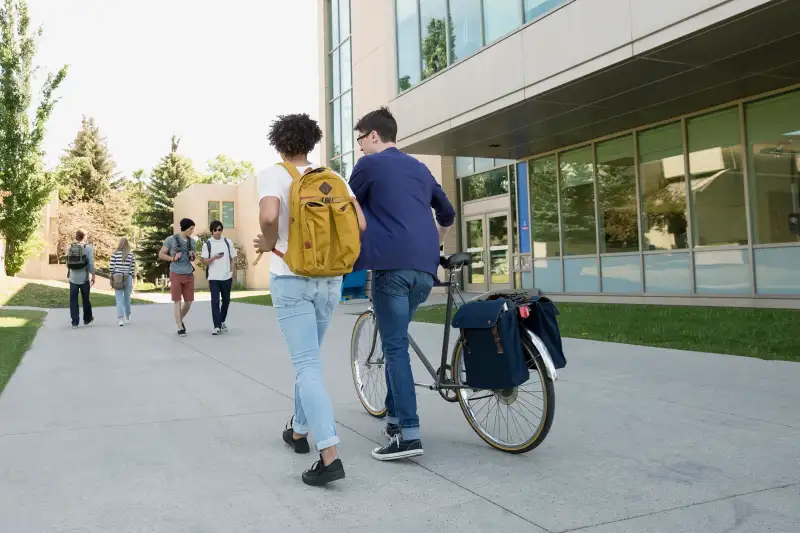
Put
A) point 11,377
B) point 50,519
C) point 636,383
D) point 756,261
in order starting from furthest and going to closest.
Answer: point 756,261 < point 11,377 < point 636,383 < point 50,519

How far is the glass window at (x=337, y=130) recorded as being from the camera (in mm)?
30688

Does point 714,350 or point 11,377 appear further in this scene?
point 714,350

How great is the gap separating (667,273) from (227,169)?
238 feet

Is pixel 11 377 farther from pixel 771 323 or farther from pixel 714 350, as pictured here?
pixel 771 323

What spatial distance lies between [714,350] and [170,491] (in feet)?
20.9

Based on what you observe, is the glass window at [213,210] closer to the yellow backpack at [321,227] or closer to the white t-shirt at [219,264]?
the white t-shirt at [219,264]

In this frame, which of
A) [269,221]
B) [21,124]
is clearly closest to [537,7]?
[269,221]

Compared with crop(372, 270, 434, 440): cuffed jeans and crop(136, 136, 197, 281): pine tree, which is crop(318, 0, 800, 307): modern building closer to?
crop(372, 270, 434, 440): cuffed jeans

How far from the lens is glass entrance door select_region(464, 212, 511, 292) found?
21094 millimetres

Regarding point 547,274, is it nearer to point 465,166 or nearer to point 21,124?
point 465,166

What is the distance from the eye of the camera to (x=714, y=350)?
769 cm

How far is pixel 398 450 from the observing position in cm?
378

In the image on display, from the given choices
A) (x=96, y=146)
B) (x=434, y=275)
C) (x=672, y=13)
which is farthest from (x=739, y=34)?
(x=96, y=146)

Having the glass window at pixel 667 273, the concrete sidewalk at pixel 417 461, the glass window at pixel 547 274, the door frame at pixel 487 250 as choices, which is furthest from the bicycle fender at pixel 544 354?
the door frame at pixel 487 250
